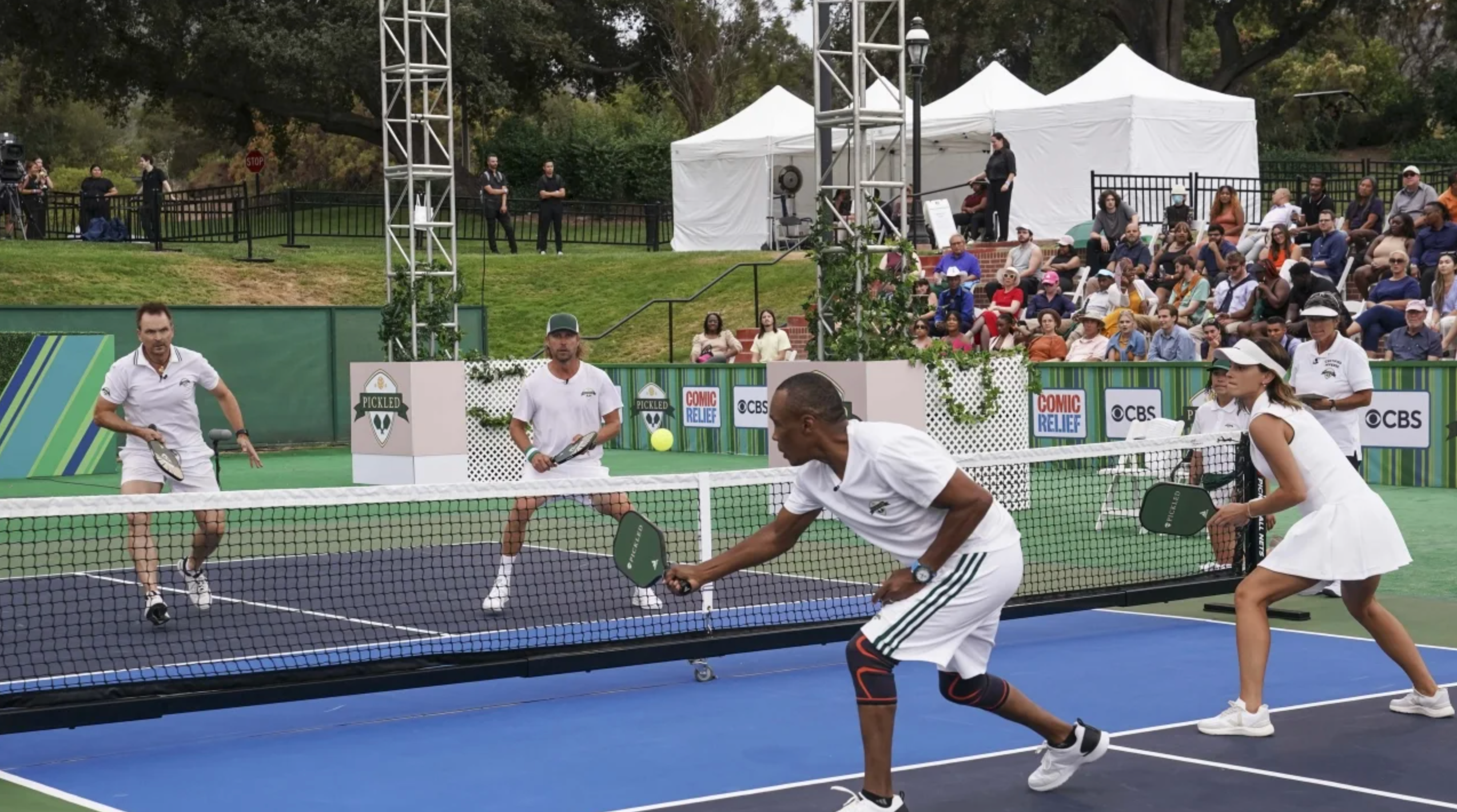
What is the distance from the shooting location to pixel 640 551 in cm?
710

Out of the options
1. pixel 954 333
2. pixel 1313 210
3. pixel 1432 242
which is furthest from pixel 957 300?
→ pixel 1432 242

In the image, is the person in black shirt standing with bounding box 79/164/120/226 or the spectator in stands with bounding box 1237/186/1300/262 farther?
the person in black shirt standing with bounding box 79/164/120/226

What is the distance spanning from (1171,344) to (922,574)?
1538cm

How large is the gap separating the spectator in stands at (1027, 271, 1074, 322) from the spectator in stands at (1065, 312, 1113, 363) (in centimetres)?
190

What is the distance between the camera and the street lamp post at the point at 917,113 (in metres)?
27.1

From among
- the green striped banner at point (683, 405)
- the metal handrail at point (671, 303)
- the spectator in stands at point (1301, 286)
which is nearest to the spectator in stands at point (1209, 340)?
the spectator in stands at point (1301, 286)

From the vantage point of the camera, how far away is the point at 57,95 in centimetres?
5050

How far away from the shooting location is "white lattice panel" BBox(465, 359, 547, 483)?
21.1 metres

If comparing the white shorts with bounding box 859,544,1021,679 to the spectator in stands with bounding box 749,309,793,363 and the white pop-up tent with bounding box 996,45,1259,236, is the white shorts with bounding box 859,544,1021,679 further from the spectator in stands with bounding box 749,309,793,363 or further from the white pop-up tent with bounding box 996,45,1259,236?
the white pop-up tent with bounding box 996,45,1259,236

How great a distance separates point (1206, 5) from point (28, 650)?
4891 cm

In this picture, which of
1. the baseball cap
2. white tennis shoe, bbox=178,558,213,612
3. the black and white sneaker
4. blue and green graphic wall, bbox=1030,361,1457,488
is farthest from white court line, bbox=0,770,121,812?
blue and green graphic wall, bbox=1030,361,1457,488

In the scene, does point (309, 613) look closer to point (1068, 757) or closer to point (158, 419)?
point (158, 419)

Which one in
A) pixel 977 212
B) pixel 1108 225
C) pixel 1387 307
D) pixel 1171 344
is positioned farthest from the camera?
pixel 977 212

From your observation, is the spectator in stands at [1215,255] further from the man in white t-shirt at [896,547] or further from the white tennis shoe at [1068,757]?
the man in white t-shirt at [896,547]
